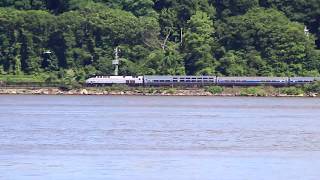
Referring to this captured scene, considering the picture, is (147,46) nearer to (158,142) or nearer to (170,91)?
(170,91)

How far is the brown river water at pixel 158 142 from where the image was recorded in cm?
4153

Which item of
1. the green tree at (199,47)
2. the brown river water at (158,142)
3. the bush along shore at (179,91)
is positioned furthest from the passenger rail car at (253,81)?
the brown river water at (158,142)

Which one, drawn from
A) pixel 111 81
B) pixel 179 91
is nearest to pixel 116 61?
pixel 111 81

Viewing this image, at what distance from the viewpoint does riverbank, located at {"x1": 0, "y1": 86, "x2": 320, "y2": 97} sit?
106 metres

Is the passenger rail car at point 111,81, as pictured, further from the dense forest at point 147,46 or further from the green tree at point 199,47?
the green tree at point 199,47

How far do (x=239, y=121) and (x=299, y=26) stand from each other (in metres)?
48.3

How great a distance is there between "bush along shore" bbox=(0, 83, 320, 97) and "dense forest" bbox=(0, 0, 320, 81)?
2.98 m

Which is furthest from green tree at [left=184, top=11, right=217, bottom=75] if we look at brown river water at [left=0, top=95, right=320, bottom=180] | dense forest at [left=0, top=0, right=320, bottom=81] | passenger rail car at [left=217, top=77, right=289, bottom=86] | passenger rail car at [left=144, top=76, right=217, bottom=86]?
brown river water at [left=0, top=95, right=320, bottom=180]

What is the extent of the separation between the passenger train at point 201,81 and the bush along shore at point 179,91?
0.67 metres

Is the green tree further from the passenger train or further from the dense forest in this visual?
the passenger train

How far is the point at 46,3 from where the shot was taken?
407 ft

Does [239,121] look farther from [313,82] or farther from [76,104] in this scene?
[313,82]

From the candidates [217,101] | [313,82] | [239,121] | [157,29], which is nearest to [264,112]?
[239,121]

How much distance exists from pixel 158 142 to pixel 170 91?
182 feet
